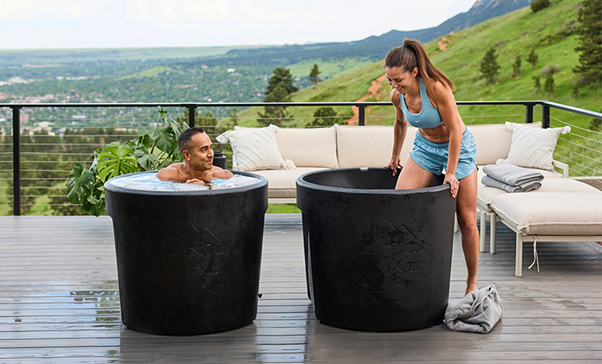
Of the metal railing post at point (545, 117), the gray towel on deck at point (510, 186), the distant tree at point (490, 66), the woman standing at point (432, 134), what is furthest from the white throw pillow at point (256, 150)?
the distant tree at point (490, 66)

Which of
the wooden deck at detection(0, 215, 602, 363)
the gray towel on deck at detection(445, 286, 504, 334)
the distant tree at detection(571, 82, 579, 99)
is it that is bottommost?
the wooden deck at detection(0, 215, 602, 363)

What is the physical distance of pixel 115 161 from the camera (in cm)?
442

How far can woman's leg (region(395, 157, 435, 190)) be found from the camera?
2.73 m

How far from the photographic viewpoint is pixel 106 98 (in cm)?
2642

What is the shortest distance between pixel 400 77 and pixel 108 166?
108 inches

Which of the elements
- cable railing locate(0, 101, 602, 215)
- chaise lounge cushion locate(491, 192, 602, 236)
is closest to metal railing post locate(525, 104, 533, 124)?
cable railing locate(0, 101, 602, 215)

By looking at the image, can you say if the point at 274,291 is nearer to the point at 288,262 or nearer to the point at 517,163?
the point at 288,262

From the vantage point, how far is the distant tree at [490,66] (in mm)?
28359

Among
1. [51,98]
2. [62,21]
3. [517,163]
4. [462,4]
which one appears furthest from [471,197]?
[462,4]

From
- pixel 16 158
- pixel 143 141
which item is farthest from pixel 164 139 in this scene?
pixel 16 158

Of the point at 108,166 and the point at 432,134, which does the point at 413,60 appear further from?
the point at 108,166

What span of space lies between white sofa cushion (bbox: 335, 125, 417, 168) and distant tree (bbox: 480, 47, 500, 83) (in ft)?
82.8

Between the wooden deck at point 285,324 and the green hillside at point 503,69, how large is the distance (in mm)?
21407

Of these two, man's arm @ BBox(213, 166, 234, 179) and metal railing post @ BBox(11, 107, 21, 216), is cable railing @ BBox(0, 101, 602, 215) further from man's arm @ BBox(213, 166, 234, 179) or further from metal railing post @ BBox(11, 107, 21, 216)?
man's arm @ BBox(213, 166, 234, 179)
